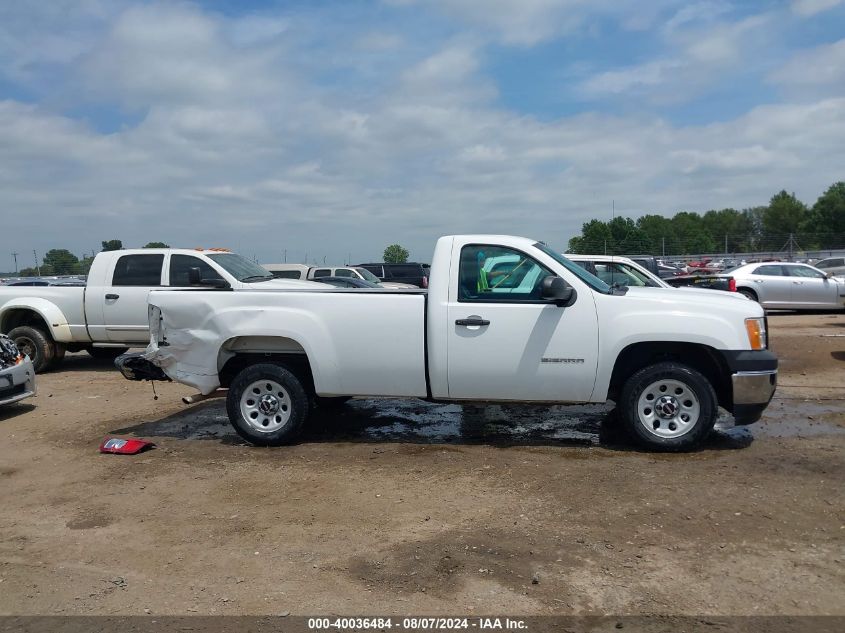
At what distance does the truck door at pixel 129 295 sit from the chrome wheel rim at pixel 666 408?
8.17 meters

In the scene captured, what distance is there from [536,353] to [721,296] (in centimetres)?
198

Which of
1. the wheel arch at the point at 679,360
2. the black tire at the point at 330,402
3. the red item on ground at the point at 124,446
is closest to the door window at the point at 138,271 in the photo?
the black tire at the point at 330,402

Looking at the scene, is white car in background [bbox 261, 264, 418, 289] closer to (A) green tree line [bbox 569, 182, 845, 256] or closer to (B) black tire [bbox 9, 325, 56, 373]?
(B) black tire [bbox 9, 325, 56, 373]

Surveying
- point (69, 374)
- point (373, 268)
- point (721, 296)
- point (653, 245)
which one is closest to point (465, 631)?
point (721, 296)

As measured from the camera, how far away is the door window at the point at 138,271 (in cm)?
1167

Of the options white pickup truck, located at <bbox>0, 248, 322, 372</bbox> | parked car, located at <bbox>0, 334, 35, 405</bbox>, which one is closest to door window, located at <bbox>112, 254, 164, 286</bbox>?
white pickup truck, located at <bbox>0, 248, 322, 372</bbox>

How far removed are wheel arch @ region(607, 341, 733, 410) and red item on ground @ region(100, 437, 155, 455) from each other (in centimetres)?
455

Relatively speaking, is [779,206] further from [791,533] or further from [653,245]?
[791,533]

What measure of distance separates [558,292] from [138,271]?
8.08 metres

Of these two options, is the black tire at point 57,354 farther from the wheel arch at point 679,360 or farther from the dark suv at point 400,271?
the dark suv at point 400,271

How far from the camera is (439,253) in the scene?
264 inches

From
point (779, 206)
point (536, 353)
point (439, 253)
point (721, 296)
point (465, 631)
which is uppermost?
point (779, 206)

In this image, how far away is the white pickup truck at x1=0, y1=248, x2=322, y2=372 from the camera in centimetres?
1149

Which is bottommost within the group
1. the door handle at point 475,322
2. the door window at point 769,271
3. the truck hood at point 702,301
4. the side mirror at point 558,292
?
the door handle at point 475,322
